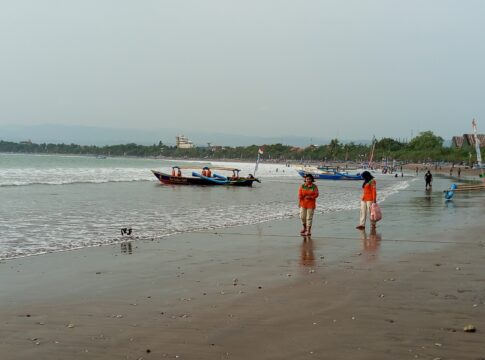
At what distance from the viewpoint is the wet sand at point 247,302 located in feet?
16.8

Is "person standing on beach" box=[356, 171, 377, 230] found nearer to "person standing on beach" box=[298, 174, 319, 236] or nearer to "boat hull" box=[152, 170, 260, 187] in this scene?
"person standing on beach" box=[298, 174, 319, 236]

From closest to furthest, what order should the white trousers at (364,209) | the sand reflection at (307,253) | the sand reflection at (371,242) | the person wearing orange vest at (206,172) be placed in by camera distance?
the sand reflection at (307,253) → the sand reflection at (371,242) → the white trousers at (364,209) → the person wearing orange vest at (206,172)

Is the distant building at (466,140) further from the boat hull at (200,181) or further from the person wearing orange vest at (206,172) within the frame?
the boat hull at (200,181)

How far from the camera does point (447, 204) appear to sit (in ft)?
77.7

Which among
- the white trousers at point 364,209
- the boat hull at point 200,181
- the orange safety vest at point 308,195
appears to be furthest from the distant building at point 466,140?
the orange safety vest at point 308,195

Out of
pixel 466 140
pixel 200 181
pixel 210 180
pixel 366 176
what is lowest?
pixel 200 181

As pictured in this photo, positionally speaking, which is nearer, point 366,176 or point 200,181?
point 366,176

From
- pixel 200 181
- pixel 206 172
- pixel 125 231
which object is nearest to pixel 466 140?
pixel 206 172

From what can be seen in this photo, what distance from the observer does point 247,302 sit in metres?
6.76

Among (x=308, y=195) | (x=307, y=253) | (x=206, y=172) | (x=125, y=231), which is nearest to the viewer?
(x=307, y=253)

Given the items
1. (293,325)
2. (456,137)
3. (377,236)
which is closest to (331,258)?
(377,236)

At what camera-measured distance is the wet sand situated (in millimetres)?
5113

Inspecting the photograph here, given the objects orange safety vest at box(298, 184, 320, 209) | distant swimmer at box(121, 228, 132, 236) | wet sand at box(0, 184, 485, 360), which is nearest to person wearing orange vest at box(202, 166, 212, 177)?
distant swimmer at box(121, 228, 132, 236)

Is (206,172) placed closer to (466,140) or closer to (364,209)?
(364,209)
